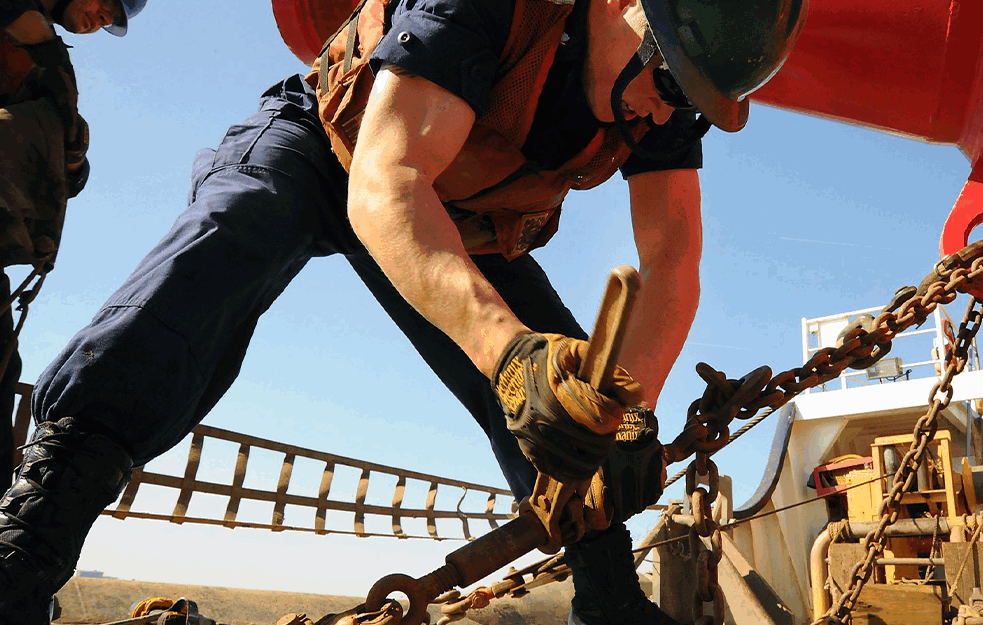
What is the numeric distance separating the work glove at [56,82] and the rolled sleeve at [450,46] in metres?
0.94

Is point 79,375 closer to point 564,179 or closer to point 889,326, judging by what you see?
point 564,179

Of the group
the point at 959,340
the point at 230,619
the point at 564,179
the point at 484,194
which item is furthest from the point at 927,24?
the point at 230,619

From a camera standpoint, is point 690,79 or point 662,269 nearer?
point 690,79

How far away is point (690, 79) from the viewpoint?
134cm

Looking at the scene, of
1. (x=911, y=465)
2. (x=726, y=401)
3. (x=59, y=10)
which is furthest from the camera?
(x=59, y=10)

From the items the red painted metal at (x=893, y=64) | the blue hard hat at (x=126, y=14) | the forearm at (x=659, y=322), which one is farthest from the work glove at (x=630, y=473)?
the blue hard hat at (x=126, y=14)

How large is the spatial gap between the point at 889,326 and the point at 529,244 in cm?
77

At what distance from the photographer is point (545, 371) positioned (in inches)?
36.8

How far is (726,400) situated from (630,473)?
0.68ft

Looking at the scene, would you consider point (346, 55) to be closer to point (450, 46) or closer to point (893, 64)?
point (450, 46)

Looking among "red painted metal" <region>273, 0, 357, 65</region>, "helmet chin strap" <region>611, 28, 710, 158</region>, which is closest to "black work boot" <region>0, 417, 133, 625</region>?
"helmet chin strap" <region>611, 28, 710, 158</region>

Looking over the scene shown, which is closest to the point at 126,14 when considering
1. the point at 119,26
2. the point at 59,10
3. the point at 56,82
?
the point at 119,26

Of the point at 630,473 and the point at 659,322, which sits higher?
the point at 659,322

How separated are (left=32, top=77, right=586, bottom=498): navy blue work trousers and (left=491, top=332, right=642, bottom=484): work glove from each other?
584 mm
